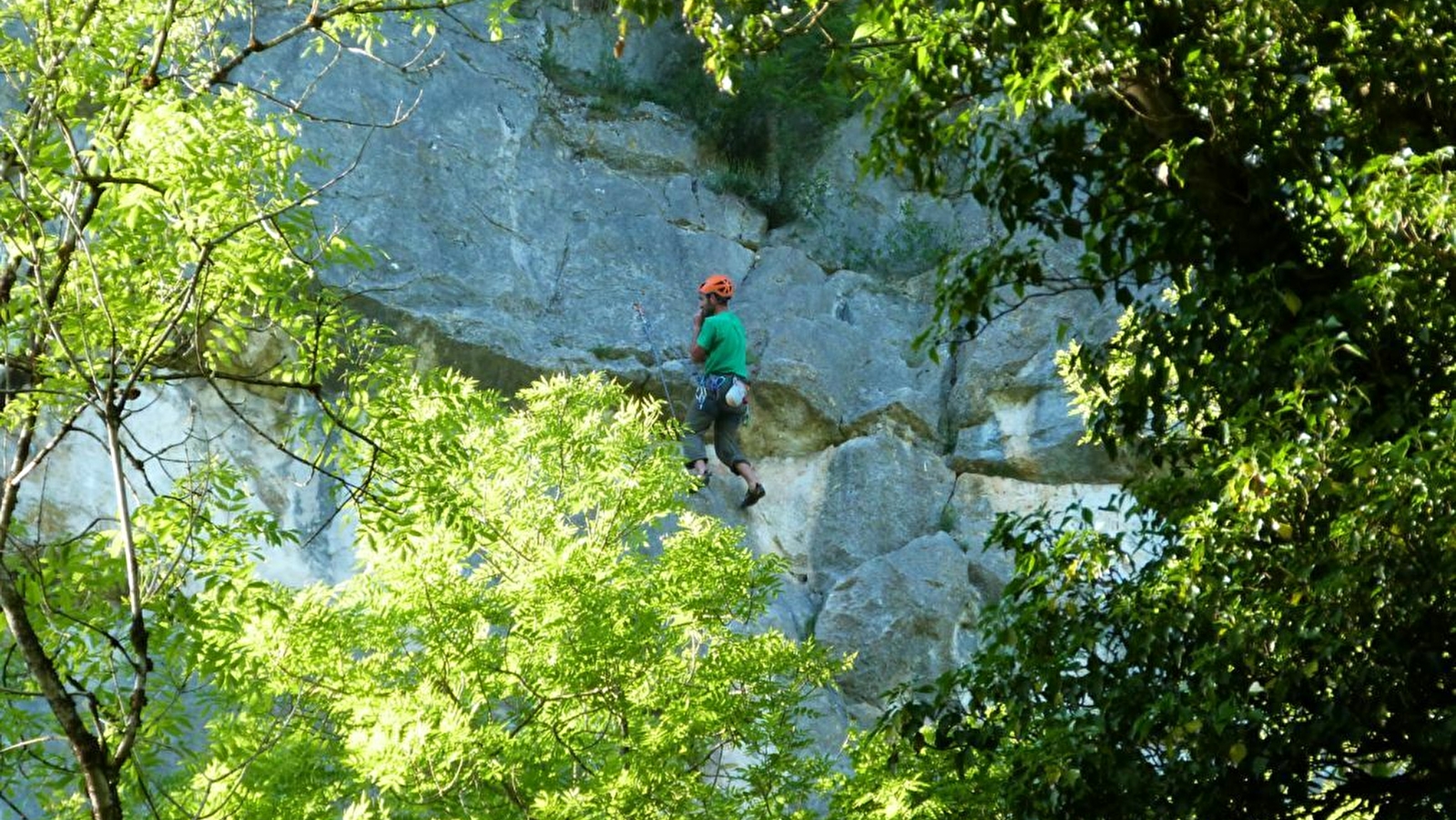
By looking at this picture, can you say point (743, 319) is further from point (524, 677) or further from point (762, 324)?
point (524, 677)

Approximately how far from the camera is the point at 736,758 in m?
14.0

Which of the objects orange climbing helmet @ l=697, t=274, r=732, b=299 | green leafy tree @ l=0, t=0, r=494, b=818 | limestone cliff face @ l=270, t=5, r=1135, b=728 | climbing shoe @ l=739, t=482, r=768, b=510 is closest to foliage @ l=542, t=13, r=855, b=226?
Answer: limestone cliff face @ l=270, t=5, r=1135, b=728

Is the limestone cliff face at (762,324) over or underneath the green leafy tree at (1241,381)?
over

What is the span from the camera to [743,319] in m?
18.6

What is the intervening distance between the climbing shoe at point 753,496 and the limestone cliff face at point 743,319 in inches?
7.3

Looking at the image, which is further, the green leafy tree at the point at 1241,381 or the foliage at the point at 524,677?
the foliage at the point at 524,677

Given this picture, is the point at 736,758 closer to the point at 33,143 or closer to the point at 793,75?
the point at 33,143

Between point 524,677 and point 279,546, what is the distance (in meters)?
2.65

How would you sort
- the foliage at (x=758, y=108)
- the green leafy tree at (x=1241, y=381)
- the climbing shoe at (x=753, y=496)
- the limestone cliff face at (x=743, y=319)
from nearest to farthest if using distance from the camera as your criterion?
the green leafy tree at (x=1241, y=381) → the limestone cliff face at (x=743, y=319) → the climbing shoe at (x=753, y=496) → the foliage at (x=758, y=108)

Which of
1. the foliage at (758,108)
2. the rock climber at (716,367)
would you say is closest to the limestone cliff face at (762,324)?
the foliage at (758,108)

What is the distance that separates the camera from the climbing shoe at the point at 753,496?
16.1 meters

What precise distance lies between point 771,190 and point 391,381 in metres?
15.4

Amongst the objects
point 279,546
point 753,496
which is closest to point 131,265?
point 279,546

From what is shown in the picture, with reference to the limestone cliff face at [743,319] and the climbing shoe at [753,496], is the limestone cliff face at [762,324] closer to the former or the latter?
the limestone cliff face at [743,319]
